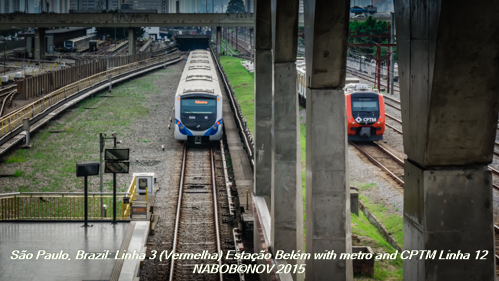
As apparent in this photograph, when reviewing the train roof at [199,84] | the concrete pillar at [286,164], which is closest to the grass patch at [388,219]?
the concrete pillar at [286,164]

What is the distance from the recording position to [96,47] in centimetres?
9019

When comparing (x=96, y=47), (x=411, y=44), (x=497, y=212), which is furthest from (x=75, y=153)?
(x=96, y=47)

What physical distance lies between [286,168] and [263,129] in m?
3.73

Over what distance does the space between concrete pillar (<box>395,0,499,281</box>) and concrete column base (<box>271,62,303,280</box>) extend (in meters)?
6.29

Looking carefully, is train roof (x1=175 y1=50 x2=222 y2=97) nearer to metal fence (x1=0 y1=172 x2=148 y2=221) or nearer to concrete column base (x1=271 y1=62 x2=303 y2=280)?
metal fence (x1=0 y1=172 x2=148 y2=221)

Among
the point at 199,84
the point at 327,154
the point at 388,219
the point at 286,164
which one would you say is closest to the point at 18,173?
the point at 199,84

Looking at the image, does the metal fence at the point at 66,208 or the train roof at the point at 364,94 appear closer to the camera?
the metal fence at the point at 66,208

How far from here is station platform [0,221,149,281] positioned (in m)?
11.1

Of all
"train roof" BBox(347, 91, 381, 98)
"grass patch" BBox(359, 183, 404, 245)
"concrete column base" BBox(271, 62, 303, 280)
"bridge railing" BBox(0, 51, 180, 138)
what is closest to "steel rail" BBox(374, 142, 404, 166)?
"train roof" BBox(347, 91, 381, 98)

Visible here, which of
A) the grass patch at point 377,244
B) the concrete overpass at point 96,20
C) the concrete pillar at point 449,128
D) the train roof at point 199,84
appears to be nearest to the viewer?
the concrete pillar at point 449,128

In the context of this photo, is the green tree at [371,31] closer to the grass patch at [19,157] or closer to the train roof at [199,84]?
the train roof at [199,84]

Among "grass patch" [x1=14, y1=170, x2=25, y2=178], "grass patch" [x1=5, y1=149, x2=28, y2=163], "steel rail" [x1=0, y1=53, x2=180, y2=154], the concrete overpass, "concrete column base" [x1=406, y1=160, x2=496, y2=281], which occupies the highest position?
the concrete overpass

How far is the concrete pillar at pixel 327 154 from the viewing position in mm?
8078

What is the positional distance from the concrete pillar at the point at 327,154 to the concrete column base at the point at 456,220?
346cm
